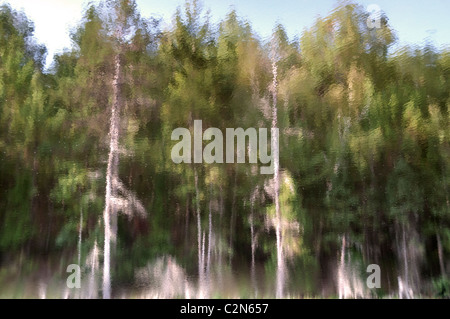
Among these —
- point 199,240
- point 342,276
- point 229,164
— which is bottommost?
point 342,276

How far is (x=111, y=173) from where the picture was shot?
4805 mm

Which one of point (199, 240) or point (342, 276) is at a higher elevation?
point (199, 240)

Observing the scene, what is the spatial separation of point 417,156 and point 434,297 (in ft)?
6.39

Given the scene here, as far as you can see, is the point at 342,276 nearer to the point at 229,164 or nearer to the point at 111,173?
the point at 229,164

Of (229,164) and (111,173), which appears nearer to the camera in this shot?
(111,173)

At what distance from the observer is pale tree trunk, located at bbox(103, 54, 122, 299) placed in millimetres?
4633

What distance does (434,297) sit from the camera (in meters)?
4.85

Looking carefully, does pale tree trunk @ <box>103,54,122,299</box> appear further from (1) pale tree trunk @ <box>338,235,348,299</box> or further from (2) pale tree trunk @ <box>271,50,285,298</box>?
(1) pale tree trunk @ <box>338,235,348,299</box>

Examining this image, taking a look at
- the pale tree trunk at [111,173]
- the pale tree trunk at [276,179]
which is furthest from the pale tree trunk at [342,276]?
the pale tree trunk at [111,173]

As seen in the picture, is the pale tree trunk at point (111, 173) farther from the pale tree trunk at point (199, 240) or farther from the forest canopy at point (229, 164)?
the pale tree trunk at point (199, 240)

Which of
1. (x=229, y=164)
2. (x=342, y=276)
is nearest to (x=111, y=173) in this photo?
(x=229, y=164)

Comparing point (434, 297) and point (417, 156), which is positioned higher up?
point (417, 156)
